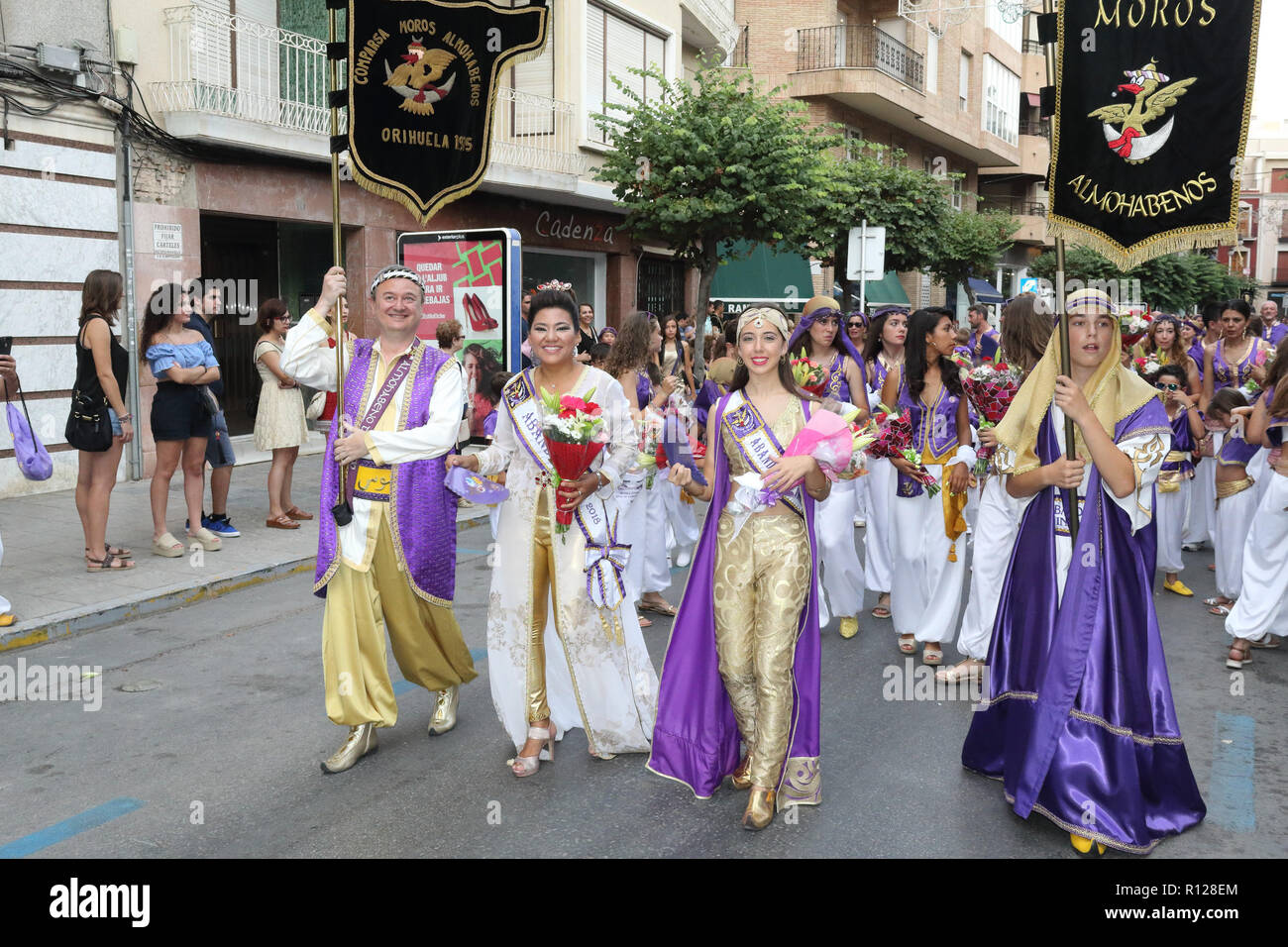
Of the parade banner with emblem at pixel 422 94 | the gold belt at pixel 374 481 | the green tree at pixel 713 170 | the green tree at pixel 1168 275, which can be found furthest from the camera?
the green tree at pixel 1168 275

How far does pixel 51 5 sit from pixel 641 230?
804cm

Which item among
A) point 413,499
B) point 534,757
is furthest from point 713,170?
point 534,757

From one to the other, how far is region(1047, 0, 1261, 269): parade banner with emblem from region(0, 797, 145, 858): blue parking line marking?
4147 millimetres

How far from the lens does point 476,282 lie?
1063 centimetres

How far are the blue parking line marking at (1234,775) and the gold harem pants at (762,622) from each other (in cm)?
168

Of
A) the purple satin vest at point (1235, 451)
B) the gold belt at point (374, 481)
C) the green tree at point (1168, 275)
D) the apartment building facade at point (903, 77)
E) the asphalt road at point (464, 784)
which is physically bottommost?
the asphalt road at point (464, 784)

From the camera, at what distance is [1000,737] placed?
15.3 feet

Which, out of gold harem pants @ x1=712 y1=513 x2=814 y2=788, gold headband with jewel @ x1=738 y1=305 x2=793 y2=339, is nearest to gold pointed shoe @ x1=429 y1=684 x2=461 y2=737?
gold harem pants @ x1=712 y1=513 x2=814 y2=788

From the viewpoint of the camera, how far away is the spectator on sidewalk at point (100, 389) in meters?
7.91

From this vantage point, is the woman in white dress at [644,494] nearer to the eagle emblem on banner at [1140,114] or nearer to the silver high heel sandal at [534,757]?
the silver high heel sandal at [534,757]

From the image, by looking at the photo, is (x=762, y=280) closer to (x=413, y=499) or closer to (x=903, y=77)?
(x=903, y=77)

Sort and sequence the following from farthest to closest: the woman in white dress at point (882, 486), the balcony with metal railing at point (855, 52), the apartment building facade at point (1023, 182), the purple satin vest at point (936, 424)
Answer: the apartment building facade at point (1023, 182) < the balcony with metal railing at point (855, 52) < the woman in white dress at point (882, 486) < the purple satin vest at point (936, 424)

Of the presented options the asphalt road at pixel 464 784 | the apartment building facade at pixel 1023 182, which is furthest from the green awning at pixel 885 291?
the asphalt road at pixel 464 784

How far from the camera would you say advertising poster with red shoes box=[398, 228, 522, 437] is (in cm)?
1039
